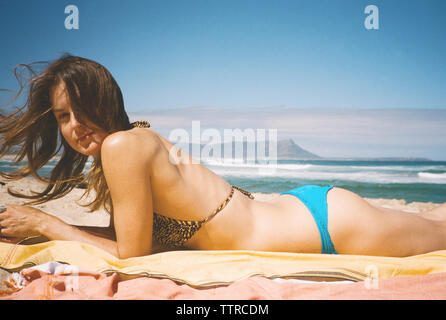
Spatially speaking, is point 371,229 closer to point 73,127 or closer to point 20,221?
point 73,127

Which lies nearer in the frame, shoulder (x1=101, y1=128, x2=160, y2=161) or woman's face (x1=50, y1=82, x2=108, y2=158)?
shoulder (x1=101, y1=128, x2=160, y2=161)

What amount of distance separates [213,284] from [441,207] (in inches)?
71.5

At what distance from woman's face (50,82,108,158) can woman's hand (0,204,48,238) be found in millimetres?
540

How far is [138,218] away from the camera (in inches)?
62.9

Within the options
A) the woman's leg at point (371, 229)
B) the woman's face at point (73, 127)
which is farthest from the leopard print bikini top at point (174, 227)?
the woman's leg at point (371, 229)

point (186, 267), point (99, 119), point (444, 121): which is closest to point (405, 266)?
point (186, 267)

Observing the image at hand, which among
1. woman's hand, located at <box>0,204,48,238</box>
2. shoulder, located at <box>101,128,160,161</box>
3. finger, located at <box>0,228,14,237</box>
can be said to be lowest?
finger, located at <box>0,228,14,237</box>

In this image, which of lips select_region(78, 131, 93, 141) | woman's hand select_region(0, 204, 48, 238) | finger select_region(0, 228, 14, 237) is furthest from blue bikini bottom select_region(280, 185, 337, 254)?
finger select_region(0, 228, 14, 237)

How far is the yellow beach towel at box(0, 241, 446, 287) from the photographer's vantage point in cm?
166

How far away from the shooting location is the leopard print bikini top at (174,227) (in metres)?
1.80

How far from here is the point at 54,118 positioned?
195cm

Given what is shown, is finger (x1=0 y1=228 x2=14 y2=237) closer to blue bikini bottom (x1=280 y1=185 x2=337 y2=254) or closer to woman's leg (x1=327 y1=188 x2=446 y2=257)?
blue bikini bottom (x1=280 y1=185 x2=337 y2=254)
